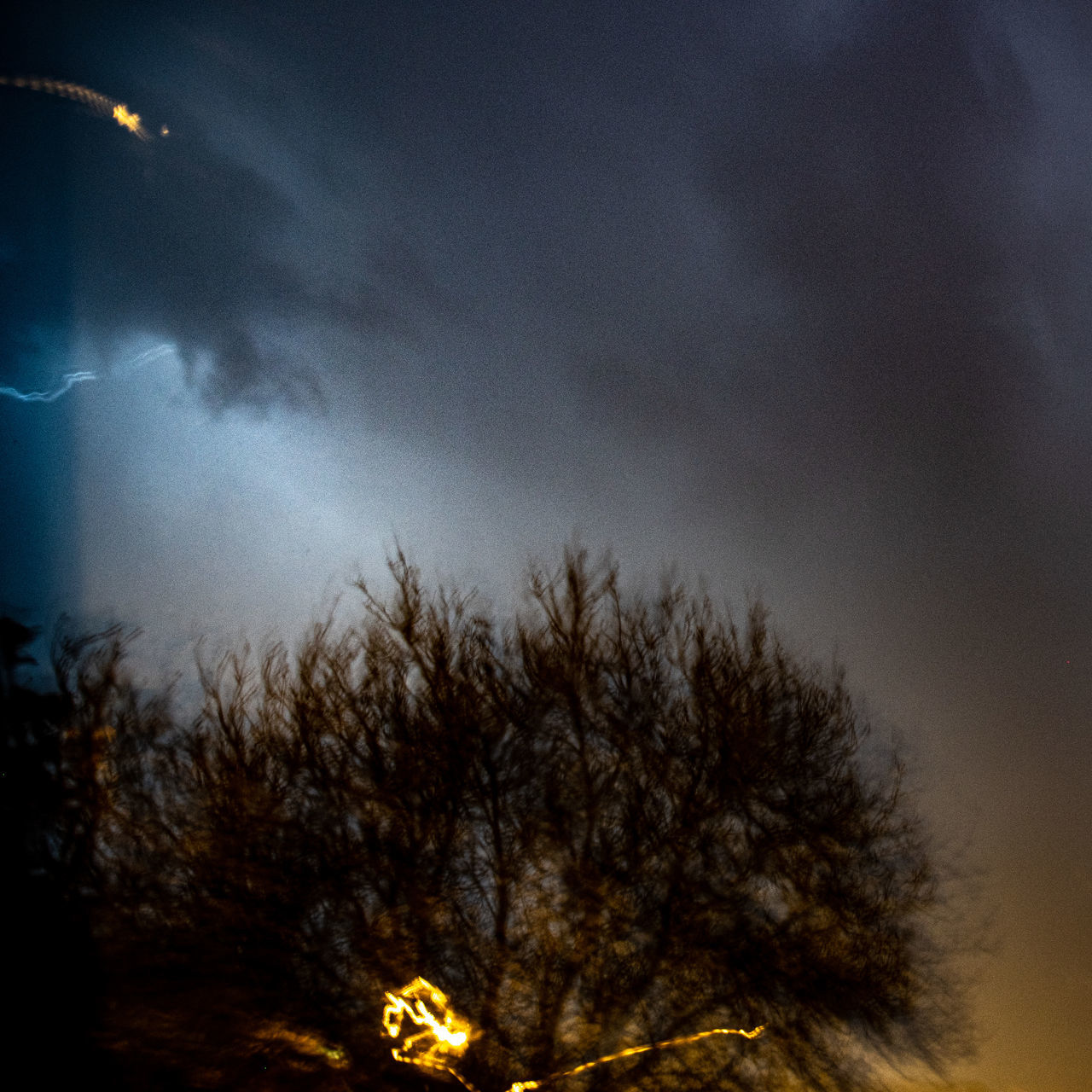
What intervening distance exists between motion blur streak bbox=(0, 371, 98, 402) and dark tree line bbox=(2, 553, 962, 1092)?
4.04 feet

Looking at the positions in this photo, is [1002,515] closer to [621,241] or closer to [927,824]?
[927,824]

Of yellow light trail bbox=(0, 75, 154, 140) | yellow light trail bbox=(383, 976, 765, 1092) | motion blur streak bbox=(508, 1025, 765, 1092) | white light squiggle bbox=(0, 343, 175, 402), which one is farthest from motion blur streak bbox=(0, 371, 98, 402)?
motion blur streak bbox=(508, 1025, 765, 1092)

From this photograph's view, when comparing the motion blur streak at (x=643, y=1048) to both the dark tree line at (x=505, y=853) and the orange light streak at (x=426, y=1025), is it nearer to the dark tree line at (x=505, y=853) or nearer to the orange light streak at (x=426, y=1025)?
the dark tree line at (x=505, y=853)

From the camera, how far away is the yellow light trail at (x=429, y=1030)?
3594mm

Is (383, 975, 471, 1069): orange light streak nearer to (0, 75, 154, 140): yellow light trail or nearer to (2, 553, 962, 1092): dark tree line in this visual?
(2, 553, 962, 1092): dark tree line

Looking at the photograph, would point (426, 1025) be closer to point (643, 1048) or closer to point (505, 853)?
point (505, 853)

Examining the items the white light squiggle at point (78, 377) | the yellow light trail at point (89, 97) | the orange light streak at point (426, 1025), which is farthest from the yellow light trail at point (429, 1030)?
the yellow light trail at point (89, 97)

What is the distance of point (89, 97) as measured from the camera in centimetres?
388

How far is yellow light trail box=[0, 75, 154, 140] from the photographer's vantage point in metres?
3.73

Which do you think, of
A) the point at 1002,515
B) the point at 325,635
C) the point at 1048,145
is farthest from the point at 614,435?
the point at 1048,145

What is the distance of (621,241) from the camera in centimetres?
459

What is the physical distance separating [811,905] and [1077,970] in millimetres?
1424

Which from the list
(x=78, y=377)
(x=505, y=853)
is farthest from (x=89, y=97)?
(x=505, y=853)

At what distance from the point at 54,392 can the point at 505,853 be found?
3.04 m
